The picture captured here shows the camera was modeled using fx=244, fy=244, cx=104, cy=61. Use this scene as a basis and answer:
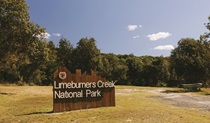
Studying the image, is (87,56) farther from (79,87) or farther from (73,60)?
(79,87)

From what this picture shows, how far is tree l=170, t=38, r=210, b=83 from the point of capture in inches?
1583

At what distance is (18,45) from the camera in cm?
2581

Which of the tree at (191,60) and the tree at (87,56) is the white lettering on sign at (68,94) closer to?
the tree at (191,60)

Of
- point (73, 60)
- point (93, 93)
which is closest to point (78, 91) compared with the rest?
point (93, 93)

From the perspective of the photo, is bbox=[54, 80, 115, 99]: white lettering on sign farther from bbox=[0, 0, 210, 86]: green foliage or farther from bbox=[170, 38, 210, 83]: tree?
bbox=[170, 38, 210, 83]: tree

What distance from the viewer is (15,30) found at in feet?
82.0

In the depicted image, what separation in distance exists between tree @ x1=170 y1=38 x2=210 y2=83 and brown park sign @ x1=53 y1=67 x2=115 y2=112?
88.8 feet

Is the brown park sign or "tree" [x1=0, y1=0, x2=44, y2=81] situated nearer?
the brown park sign

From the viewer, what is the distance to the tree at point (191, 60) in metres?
40.2

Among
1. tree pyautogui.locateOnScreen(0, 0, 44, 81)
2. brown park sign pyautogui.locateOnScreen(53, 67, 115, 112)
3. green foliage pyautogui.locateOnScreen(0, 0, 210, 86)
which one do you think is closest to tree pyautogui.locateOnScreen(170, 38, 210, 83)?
green foliage pyautogui.locateOnScreen(0, 0, 210, 86)

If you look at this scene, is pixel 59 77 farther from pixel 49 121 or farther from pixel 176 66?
pixel 176 66

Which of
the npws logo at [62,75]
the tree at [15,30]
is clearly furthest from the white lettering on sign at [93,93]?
the tree at [15,30]

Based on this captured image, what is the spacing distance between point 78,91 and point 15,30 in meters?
13.4

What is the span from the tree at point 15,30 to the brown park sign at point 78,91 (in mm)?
12488
